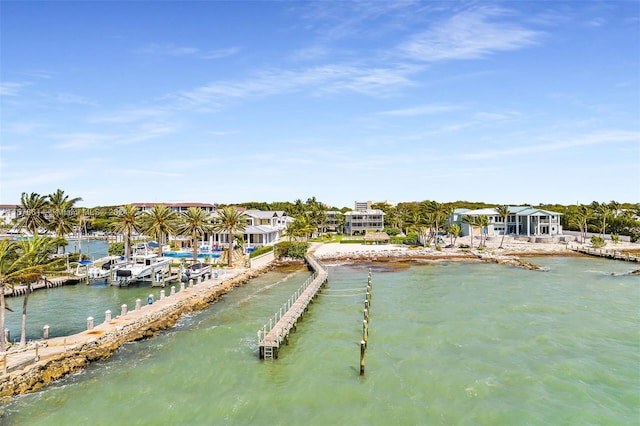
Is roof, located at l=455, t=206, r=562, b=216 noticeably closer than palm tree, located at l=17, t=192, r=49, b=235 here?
No

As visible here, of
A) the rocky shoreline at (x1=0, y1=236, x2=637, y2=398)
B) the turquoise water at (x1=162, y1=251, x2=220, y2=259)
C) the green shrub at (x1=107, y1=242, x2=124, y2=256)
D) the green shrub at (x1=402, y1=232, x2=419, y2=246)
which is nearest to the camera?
the rocky shoreline at (x1=0, y1=236, x2=637, y2=398)

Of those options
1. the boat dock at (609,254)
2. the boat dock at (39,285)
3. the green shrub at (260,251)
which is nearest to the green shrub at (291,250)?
the green shrub at (260,251)

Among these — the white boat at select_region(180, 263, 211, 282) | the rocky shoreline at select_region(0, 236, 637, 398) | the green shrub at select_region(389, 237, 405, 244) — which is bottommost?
the rocky shoreline at select_region(0, 236, 637, 398)

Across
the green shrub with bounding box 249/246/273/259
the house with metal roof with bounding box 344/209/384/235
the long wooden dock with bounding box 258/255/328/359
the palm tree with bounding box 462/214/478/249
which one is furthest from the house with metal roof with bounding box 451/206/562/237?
the long wooden dock with bounding box 258/255/328/359

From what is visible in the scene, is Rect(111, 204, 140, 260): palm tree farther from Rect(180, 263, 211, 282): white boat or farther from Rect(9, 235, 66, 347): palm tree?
Rect(9, 235, 66, 347): palm tree

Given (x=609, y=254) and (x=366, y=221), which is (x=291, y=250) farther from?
(x=609, y=254)

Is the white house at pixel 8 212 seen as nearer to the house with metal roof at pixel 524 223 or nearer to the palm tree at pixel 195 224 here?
the palm tree at pixel 195 224

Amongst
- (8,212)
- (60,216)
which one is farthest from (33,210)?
(8,212)

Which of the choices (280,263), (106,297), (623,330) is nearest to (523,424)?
(623,330)
